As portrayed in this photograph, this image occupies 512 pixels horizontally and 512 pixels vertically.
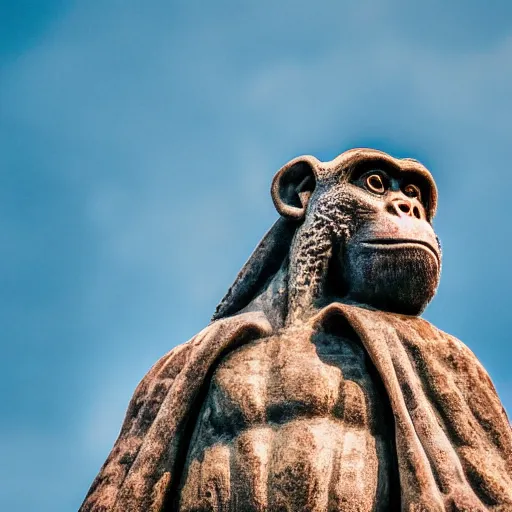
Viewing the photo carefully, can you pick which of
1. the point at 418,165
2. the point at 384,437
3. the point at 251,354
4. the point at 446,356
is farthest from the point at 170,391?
the point at 418,165

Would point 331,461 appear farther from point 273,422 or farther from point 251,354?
point 251,354

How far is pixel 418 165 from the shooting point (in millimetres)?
5863

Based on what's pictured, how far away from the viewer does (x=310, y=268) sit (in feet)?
18.2

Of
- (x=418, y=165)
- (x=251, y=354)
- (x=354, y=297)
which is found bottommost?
(x=251, y=354)

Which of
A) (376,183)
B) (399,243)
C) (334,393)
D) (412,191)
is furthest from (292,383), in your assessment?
(412,191)

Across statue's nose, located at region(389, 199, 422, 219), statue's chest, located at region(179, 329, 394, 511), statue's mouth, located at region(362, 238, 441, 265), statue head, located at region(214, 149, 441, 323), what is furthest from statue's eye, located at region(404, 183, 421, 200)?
statue's chest, located at region(179, 329, 394, 511)

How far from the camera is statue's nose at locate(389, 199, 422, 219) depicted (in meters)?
5.50

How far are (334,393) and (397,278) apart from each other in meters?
1.02

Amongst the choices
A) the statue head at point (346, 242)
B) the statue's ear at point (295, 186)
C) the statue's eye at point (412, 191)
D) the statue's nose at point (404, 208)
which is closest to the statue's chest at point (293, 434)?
the statue head at point (346, 242)

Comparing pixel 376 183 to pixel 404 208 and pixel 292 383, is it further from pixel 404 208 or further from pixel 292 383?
pixel 292 383

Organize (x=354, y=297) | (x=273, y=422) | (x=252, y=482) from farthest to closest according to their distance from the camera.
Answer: (x=354, y=297) → (x=273, y=422) → (x=252, y=482)

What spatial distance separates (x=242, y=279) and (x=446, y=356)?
1.73 meters

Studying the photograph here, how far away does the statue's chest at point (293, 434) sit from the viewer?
4.22 m

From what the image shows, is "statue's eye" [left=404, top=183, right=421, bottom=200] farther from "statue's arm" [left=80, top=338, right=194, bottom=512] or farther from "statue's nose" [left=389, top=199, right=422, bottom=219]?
"statue's arm" [left=80, top=338, right=194, bottom=512]
